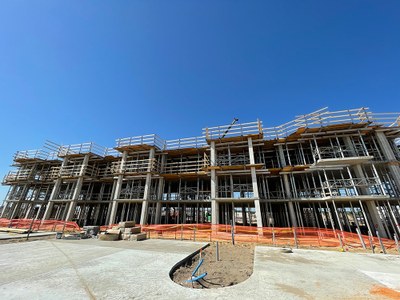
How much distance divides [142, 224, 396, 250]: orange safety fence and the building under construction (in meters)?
1.41

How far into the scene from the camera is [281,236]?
14.9 metres

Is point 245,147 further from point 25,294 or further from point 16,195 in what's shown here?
point 16,195

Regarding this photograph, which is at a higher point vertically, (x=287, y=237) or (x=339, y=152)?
(x=339, y=152)

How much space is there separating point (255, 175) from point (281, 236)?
5.83 meters

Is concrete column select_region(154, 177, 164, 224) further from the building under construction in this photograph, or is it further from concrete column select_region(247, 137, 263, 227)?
concrete column select_region(247, 137, 263, 227)

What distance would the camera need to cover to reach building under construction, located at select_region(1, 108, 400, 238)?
16.0 meters

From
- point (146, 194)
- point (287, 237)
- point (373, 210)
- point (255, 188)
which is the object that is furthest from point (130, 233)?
point (373, 210)

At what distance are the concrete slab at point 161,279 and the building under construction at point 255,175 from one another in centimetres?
989

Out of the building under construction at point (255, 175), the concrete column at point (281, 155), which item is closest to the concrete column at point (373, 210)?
the building under construction at point (255, 175)

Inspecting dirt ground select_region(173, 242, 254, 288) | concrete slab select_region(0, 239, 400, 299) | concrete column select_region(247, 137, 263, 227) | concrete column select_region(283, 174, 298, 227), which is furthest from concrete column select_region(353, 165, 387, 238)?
dirt ground select_region(173, 242, 254, 288)

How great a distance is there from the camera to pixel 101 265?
255 inches

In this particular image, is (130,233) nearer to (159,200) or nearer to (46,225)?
(159,200)

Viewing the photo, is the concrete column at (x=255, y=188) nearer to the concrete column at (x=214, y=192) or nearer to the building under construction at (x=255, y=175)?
the building under construction at (x=255, y=175)

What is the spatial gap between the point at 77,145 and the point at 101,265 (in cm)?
2591
